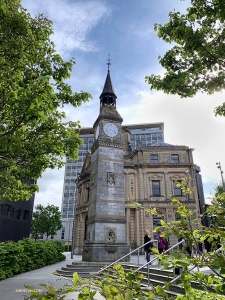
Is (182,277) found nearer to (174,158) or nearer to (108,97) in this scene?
(108,97)

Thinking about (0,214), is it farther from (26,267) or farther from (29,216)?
(26,267)

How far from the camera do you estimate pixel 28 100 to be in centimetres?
557

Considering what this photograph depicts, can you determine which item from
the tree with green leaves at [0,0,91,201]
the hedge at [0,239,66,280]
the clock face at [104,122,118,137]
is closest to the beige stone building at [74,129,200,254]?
the hedge at [0,239,66,280]

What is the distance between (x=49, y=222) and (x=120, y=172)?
37530 mm

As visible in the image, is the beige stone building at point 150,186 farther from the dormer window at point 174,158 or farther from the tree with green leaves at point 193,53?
the tree with green leaves at point 193,53

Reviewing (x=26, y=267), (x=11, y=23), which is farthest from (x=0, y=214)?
(x=11, y=23)

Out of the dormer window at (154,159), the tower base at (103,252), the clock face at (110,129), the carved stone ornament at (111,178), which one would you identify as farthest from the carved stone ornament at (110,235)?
the dormer window at (154,159)

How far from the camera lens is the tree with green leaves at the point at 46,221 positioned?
50572 millimetres

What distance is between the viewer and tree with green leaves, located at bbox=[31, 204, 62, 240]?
1991 inches

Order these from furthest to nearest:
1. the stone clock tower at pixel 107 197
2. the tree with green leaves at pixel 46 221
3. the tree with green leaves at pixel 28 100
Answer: the tree with green leaves at pixel 46 221, the stone clock tower at pixel 107 197, the tree with green leaves at pixel 28 100

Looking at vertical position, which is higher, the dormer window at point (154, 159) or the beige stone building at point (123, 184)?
the dormer window at point (154, 159)

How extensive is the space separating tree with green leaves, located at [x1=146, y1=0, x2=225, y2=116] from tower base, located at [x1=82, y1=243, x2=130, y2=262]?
13.0 m

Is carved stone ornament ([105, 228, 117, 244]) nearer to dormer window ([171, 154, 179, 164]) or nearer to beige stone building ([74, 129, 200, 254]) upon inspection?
beige stone building ([74, 129, 200, 254])

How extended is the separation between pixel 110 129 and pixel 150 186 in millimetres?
14858
